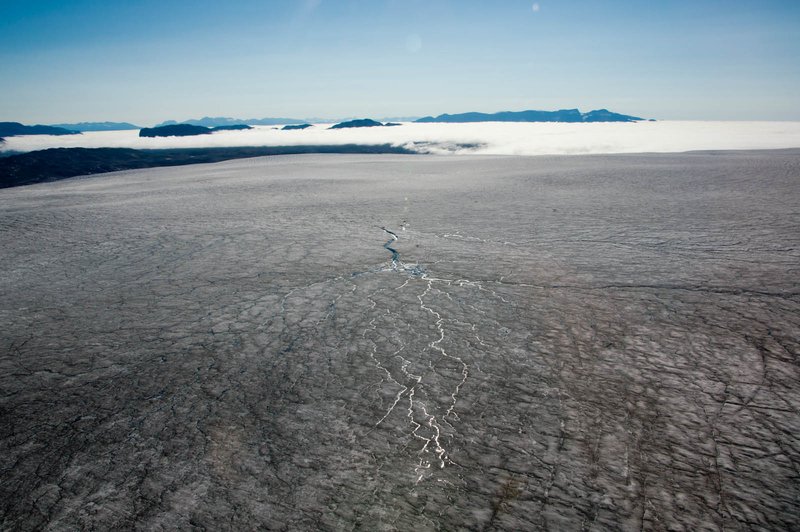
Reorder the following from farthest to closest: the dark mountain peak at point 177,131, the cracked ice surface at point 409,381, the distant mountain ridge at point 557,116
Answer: the distant mountain ridge at point 557,116, the dark mountain peak at point 177,131, the cracked ice surface at point 409,381

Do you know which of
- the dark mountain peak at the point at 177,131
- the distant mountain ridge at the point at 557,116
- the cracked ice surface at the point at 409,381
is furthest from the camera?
the distant mountain ridge at the point at 557,116

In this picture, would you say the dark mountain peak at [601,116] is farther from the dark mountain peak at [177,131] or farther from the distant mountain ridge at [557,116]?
the dark mountain peak at [177,131]

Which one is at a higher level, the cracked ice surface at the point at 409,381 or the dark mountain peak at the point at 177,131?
the dark mountain peak at the point at 177,131

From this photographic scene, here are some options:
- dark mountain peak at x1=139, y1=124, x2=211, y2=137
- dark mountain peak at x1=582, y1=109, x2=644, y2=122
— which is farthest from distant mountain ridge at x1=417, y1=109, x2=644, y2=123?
dark mountain peak at x1=139, y1=124, x2=211, y2=137

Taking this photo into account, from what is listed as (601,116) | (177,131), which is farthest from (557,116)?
(177,131)

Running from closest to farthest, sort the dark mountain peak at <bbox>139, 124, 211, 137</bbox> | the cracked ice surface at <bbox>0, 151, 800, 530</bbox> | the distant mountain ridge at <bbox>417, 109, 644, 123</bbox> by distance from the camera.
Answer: the cracked ice surface at <bbox>0, 151, 800, 530</bbox> → the dark mountain peak at <bbox>139, 124, 211, 137</bbox> → the distant mountain ridge at <bbox>417, 109, 644, 123</bbox>

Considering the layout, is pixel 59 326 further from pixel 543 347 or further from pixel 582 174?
pixel 582 174

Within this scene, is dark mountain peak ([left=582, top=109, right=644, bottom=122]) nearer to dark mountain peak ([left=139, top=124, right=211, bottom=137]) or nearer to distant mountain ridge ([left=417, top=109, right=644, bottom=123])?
distant mountain ridge ([left=417, top=109, right=644, bottom=123])

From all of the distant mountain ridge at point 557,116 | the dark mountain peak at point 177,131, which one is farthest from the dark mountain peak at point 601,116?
the dark mountain peak at point 177,131

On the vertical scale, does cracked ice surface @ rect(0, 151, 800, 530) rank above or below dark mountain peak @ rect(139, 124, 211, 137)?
below
